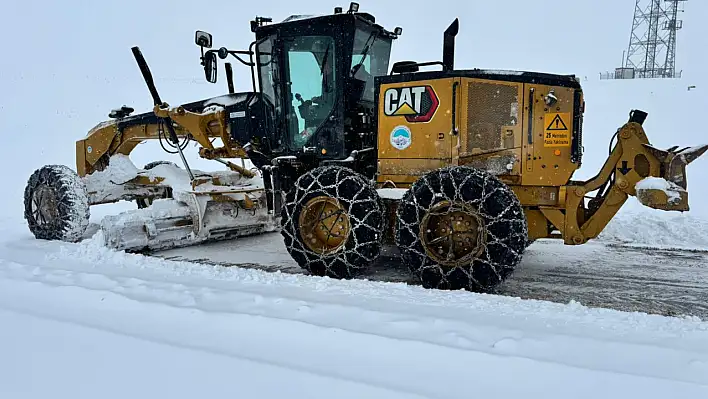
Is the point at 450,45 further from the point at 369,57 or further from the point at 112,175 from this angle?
the point at 112,175

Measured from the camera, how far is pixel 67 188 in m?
7.10

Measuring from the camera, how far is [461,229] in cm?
489

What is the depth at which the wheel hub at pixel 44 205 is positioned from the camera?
726 centimetres

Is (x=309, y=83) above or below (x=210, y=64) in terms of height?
below

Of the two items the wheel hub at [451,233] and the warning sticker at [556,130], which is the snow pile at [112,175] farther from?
the warning sticker at [556,130]

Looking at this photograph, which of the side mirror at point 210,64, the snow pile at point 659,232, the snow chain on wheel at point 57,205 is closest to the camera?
the side mirror at point 210,64

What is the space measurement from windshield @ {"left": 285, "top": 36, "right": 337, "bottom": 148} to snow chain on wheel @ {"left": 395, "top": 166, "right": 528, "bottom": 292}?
1658 millimetres

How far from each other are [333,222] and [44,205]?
14.1 ft

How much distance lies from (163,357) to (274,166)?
11.7ft

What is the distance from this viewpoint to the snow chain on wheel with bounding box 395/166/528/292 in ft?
15.4

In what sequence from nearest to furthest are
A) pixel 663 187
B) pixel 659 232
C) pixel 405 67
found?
pixel 663 187 < pixel 405 67 < pixel 659 232

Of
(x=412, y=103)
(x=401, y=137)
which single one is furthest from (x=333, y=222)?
(x=412, y=103)

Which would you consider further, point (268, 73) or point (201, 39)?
point (268, 73)

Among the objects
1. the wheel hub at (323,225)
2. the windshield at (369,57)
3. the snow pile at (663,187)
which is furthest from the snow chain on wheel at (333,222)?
the snow pile at (663,187)
